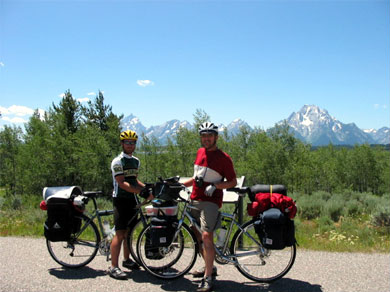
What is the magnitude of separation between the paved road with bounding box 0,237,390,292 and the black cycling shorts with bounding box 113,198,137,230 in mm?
740

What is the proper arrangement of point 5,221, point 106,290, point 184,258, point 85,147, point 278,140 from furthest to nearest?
point 278,140 < point 85,147 < point 5,221 < point 184,258 < point 106,290

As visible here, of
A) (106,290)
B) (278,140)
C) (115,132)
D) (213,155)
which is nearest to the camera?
(106,290)

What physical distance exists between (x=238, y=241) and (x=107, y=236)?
2041 millimetres

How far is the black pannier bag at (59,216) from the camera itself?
4.71 m

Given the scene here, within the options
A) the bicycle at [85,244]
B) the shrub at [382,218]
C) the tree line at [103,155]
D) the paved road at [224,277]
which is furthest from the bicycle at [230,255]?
the tree line at [103,155]

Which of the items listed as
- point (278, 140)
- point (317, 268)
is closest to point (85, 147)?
point (278, 140)

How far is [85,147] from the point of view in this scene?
91.7ft

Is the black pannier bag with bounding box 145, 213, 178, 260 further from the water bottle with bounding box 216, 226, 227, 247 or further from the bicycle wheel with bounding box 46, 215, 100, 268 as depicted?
the bicycle wheel with bounding box 46, 215, 100, 268

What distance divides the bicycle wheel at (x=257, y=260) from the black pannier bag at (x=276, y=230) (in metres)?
0.30

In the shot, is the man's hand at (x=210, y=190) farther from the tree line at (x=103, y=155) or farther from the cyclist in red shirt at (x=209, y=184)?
the tree line at (x=103, y=155)

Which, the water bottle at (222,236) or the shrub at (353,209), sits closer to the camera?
the water bottle at (222,236)

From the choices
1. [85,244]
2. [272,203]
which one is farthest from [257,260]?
[85,244]

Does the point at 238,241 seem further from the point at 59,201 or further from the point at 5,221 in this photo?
the point at 5,221

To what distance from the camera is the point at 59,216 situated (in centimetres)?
475
